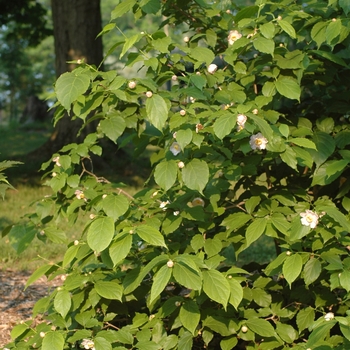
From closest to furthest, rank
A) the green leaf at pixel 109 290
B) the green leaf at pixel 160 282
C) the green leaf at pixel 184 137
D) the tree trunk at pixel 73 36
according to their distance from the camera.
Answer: the green leaf at pixel 160 282
the green leaf at pixel 184 137
the green leaf at pixel 109 290
the tree trunk at pixel 73 36

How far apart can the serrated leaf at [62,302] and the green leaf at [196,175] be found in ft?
2.28

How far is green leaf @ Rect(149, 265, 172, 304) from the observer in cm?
201

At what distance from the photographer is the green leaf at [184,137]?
221 centimetres

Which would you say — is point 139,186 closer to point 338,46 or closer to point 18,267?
point 18,267

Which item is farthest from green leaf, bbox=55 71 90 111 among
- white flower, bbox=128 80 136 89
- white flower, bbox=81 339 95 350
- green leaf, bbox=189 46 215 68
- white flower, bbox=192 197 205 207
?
white flower, bbox=81 339 95 350

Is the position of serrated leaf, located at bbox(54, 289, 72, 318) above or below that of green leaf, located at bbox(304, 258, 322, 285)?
above

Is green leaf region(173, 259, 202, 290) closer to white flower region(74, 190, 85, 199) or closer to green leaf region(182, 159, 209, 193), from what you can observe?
green leaf region(182, 159, 209, 193)

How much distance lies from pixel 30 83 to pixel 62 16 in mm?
35379

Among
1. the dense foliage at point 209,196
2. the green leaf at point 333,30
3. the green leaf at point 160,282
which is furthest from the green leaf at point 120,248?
the green leaf at point 333,30

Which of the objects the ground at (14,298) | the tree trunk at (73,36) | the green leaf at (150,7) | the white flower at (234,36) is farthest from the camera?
the tree trunk at (73,36)

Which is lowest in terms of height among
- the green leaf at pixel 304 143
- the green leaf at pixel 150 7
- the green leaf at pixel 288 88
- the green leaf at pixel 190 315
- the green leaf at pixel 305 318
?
the green leaf at pixel 305 318

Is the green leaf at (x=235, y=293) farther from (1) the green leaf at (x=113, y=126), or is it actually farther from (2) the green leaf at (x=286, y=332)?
(1) the green leaf at (x=113, y=126)

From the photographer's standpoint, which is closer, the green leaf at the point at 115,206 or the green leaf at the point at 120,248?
the green leaf at the point at 120,248

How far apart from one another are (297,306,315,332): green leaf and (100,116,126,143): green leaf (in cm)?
113
